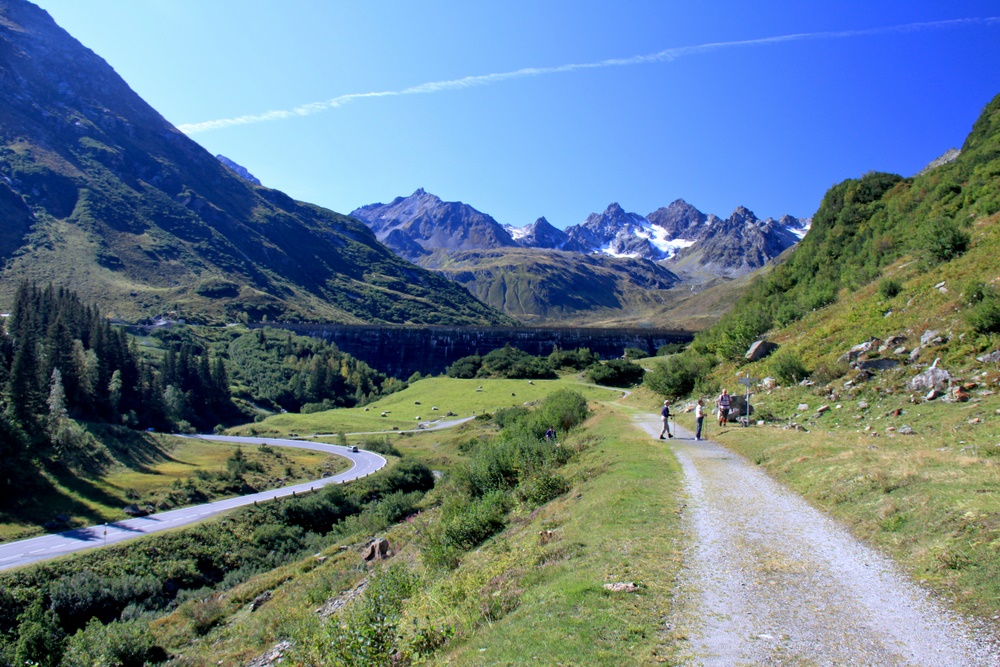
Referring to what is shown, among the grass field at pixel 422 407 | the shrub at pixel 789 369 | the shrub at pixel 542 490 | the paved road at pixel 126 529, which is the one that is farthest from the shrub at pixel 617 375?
the shrub at pixel 542 490

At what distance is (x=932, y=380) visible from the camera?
59.8ft

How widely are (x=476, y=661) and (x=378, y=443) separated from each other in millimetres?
78808

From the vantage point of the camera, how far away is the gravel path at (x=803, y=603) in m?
6.17

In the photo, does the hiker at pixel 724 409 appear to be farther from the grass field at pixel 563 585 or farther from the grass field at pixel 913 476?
the grass field at pixel 563 585

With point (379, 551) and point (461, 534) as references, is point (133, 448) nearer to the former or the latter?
point (379, 551)

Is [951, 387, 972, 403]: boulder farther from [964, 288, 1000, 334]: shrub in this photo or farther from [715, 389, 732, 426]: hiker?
[715, 389, 732, 426]: hiker

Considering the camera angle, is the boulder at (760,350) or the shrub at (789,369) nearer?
the shrub at (789,369)

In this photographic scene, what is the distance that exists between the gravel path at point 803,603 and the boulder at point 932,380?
963 cm

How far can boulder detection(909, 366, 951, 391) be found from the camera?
17.7 meters

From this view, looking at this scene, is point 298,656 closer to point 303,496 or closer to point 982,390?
point 982,390

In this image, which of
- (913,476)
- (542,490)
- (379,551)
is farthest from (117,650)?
(913,476)

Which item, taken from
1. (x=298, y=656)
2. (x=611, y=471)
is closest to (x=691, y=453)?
(x=611, y=471)

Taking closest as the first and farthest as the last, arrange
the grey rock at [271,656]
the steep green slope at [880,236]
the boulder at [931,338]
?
1. the grey rock at [271,656]
2. the boulder at [931,338]
3. the steep green slope at [880,236]

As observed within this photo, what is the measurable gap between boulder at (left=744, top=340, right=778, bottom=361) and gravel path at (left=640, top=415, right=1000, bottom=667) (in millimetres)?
24844
